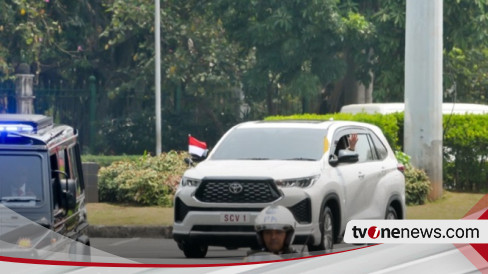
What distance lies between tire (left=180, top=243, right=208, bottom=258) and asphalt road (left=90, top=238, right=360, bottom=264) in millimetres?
65

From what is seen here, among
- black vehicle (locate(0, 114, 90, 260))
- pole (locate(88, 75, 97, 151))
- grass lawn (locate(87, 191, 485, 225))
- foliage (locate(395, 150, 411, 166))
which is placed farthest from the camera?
pole (locate(88, 75, 97, 151))

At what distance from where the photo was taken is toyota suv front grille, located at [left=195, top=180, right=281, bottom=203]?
12.2m

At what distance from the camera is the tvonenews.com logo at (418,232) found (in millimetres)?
9055

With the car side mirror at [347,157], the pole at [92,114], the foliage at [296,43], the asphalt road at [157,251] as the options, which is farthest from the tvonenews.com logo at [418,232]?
the foliage at [296,43]

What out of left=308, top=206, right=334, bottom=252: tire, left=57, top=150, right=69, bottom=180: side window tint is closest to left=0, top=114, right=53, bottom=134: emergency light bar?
left=57, top=150, right=69, bottom=180: side window tint

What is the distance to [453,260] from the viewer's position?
1279 centimetres

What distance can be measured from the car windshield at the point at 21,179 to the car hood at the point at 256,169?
346 centimetres

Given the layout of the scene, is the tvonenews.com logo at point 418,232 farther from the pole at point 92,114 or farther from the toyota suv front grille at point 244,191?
the pole at point 92,114

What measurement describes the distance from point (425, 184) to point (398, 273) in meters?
7.84

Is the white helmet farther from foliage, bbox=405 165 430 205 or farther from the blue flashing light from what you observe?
foliage, bbox=405 165 430 205

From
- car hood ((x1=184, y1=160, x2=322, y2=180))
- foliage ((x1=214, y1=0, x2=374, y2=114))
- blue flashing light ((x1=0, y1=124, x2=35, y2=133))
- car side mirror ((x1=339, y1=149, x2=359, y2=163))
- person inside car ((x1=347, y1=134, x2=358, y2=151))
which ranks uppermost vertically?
foliage ((x1=214, y1=0, x2=374, y2=114))

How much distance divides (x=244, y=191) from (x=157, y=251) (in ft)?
8.96

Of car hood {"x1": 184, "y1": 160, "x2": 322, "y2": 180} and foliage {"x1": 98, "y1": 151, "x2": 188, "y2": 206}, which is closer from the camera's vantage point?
car hood {"x1": 184, "y1": 160, "x2": 322, "y2": 180}

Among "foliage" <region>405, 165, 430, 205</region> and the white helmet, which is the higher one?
the white helmet
